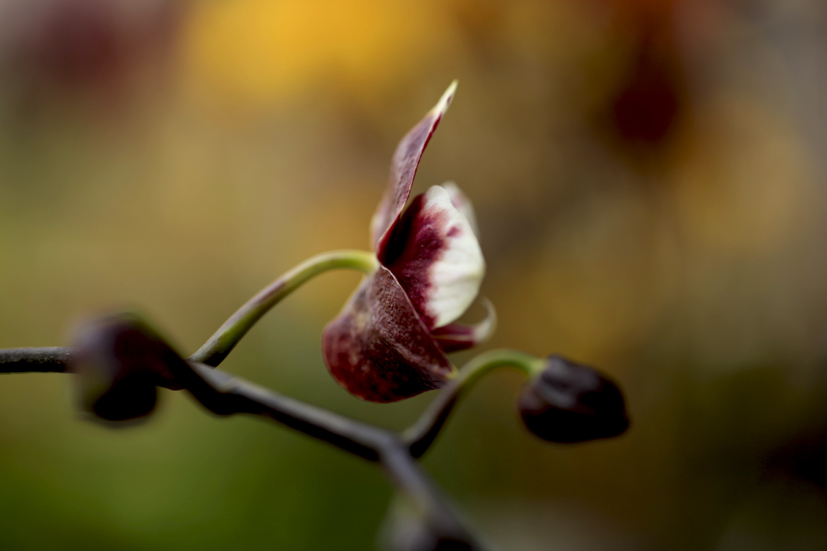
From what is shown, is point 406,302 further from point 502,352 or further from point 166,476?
point 166,476

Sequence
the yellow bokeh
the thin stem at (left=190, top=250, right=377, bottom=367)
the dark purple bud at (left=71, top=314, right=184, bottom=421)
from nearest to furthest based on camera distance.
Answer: the dark purple bud at (left=71, top=314, right=184, bottom=421) < the thin stem at (left=190, top=250, right=377, bottom=367) < the yellow bokeh

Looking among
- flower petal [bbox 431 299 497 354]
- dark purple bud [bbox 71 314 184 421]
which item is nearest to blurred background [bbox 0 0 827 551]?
flower petal [bbox 431 299 497 354]

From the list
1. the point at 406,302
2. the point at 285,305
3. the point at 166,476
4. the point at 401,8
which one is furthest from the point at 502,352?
the point at 401,8

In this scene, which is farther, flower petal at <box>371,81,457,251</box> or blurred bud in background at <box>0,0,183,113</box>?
blurred bud in background at <box>0,0,183,113</box>

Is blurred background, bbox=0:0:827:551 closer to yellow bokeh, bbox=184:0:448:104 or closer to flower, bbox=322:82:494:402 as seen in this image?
yellow bokeh, bbox=184:0:448:104

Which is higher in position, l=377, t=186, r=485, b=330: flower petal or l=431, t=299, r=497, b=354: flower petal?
l=377, t=186, r=485, b=330: flower petal

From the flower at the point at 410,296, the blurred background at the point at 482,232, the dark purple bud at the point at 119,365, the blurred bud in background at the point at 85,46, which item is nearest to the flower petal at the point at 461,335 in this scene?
the flower at the point at 410,296
